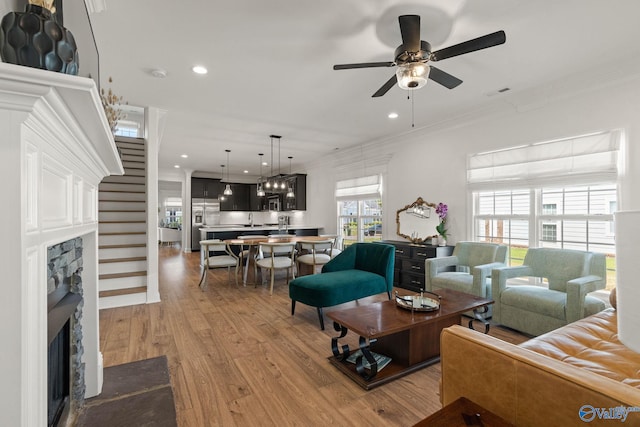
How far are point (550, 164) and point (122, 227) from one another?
6.07 metres

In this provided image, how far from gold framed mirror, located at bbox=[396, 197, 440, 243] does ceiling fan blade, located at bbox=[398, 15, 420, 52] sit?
3290 mm

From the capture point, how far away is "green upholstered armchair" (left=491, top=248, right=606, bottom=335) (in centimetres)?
267

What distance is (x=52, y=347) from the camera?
139cm

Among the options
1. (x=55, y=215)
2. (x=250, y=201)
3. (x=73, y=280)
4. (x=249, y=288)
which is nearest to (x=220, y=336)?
(x=73, y=280)

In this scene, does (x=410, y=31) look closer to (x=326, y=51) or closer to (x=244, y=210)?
(x=326, y=51)

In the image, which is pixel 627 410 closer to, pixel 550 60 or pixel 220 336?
pixel 220 336

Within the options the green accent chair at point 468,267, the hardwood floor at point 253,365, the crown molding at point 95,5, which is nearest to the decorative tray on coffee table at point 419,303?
the hardwood floor at point 253,365

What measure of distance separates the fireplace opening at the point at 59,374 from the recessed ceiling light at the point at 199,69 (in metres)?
2.49

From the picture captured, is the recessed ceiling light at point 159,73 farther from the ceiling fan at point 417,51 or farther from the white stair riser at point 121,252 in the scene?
the white stair riser at point 121,252

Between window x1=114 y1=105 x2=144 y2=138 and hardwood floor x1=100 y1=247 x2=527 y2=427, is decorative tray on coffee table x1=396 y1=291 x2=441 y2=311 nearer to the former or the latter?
hardwood floor x1=100 y1=247 x2=527 y2=427

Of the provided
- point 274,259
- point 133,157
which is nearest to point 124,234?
point 133,157

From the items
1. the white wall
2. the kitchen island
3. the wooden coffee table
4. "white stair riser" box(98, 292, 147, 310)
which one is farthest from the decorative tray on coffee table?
the kitchen island

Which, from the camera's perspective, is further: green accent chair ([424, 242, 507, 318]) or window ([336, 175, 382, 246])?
window ([336, 175, 382, 246])

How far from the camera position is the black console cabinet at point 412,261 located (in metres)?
4.56
